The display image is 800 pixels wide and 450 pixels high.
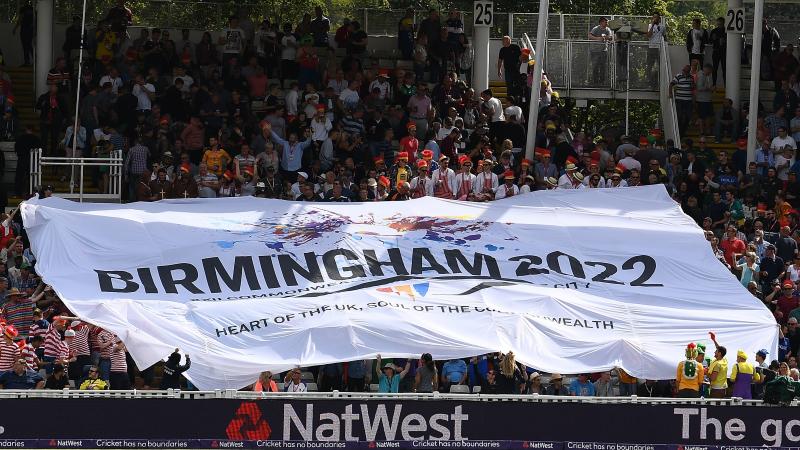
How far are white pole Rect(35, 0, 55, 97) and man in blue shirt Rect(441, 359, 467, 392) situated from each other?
11.3m

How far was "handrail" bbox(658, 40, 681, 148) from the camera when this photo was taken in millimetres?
33312

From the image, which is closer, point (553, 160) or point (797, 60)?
point (553, 160)

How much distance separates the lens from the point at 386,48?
36.1m

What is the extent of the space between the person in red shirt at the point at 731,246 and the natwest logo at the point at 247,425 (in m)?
10.0

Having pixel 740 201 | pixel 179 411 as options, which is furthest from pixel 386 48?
pixel 179 411

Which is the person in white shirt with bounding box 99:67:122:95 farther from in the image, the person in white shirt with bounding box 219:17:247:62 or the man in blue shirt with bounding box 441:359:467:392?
the man in blue shirt with bounding box 441:359:467:392

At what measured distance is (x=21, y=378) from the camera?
22469 millimetres

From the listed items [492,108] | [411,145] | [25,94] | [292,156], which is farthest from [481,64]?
[25,94]

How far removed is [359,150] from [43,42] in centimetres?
651

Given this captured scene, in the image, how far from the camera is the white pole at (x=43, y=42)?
3134 cm

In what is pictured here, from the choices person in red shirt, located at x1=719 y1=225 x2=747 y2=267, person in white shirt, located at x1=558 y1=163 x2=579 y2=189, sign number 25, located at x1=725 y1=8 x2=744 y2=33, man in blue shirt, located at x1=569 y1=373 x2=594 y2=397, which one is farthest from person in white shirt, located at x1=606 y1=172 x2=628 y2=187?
sign number 25, located at x1=725 y1=8 x2=744 y2=33

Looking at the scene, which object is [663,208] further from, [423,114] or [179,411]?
[179,411]

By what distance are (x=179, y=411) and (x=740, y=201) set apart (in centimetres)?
1281

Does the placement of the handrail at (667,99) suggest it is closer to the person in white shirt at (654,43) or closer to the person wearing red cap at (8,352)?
the person in white shirt at (654,43)
